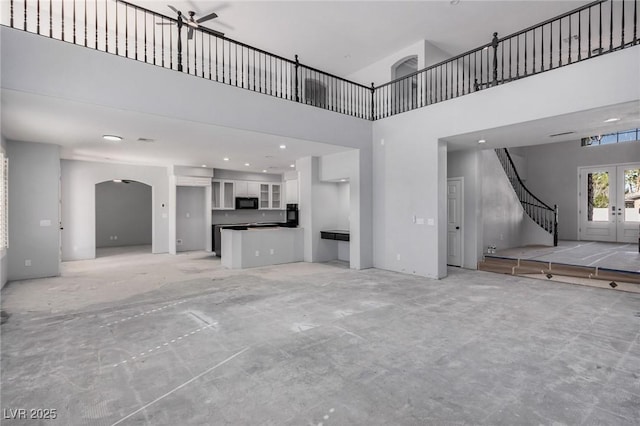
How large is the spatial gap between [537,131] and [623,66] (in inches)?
61.7

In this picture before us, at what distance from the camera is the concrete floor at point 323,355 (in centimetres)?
215

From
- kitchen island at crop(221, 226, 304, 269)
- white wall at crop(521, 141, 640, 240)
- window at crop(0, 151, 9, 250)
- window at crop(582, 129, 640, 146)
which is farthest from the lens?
white wall at crop(521, 141, 640, 240)

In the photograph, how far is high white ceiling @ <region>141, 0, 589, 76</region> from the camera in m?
6.33

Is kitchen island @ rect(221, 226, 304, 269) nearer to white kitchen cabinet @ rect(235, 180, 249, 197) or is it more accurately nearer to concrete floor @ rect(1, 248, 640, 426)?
concrete floor @ rect(1, 248, 640, 426)

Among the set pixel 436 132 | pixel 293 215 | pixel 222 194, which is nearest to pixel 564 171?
pixel 436 132

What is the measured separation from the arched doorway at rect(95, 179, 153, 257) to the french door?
15.6 metres

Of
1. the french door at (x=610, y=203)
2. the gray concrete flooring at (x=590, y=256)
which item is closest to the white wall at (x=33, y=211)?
the gray concrete flooring at (x=590, y=256)

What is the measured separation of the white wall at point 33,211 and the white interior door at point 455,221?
8.97 m

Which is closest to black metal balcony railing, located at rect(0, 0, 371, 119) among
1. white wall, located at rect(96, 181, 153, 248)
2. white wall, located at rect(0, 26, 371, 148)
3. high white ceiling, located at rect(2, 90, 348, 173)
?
white wall, located at rect(0, 26, 371, 148)

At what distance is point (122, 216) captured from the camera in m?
11.6

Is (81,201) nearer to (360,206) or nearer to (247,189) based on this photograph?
(247,189)

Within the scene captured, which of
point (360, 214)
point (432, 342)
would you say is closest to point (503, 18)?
point (360, 214)

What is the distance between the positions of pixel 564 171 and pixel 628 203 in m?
2.10

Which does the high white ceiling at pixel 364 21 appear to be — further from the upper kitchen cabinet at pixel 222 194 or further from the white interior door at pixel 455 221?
the upper kitchen cabinet at pixel 222 194
